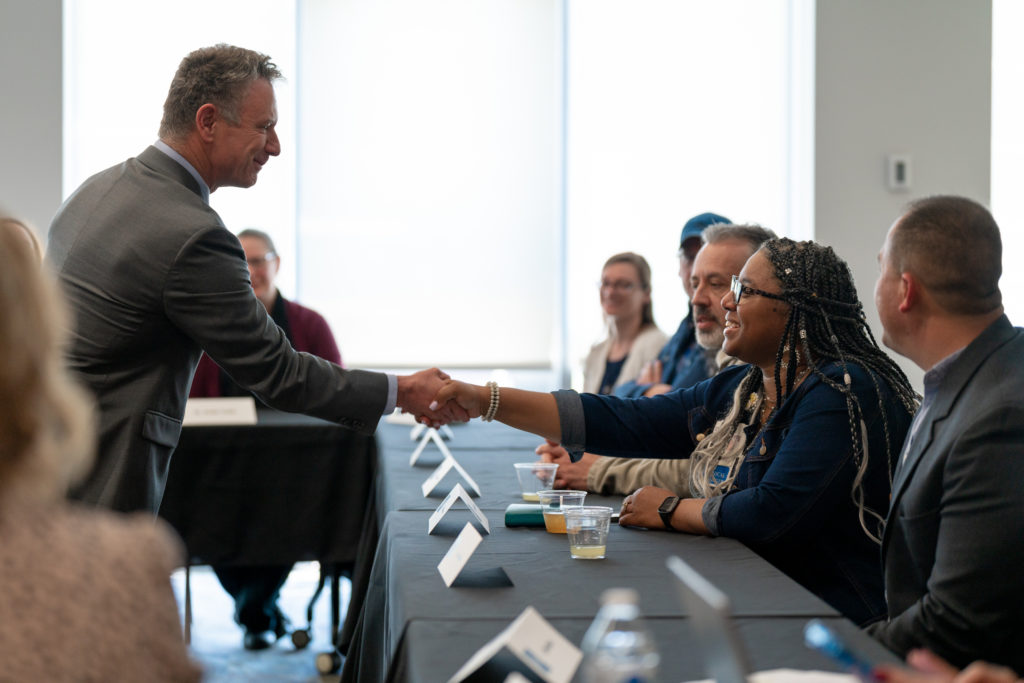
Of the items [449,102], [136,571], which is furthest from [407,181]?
[136,571]

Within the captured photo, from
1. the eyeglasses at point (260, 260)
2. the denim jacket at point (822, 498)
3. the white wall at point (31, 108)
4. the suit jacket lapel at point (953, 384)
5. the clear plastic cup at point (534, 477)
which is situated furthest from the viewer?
the white wall at point (31, 108)

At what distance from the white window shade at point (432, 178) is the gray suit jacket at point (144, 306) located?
11.4ft

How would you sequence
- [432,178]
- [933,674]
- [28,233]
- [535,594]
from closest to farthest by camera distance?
[933,674], [535,594], [28,233], [432,178]

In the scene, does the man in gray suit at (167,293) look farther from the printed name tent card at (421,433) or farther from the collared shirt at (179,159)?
the printed name tent card at (421,433)

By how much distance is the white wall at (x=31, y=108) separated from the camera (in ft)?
17.1

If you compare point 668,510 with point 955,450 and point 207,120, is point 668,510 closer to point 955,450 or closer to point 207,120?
point 955,450

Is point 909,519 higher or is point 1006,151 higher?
point 1006,151

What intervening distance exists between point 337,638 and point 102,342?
178 cm

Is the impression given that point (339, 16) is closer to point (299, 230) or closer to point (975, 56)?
point (299, 230)

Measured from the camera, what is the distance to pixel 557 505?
78.4 inches

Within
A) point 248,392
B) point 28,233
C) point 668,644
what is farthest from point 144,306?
point 248,392

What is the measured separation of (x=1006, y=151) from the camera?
5.55 m

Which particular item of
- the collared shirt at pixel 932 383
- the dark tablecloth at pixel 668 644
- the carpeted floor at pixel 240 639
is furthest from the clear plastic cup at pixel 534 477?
the carpeted floor at pixel 240 639

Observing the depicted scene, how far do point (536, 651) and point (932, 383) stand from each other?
0.92m
